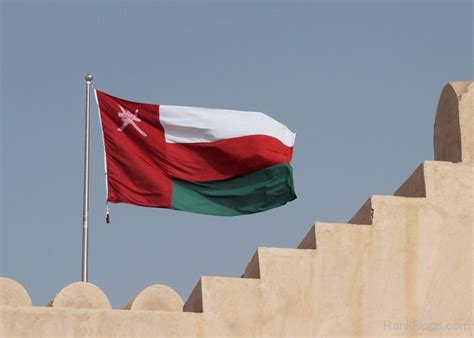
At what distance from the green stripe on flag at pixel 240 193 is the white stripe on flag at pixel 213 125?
A: 1.63 ft

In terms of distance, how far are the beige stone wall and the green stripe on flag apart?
1687 mm

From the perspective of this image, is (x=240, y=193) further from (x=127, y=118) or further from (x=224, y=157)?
(x=127, y=118)

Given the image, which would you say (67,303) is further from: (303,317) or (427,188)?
(427,188)

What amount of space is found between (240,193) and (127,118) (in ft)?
5.05

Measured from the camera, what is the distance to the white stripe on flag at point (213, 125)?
54.9ft

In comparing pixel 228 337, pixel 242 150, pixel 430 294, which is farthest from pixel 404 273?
pixel 242 150

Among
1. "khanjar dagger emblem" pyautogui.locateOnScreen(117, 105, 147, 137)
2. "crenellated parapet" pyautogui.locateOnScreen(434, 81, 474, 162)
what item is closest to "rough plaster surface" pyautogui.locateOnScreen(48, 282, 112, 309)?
"khanjar dagger emblem" pyautogui.locateOnScreen(117, 105, 147, 137)

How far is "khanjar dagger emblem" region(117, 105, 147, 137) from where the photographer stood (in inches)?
652

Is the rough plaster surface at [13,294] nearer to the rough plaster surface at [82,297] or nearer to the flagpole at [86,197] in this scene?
the rough plaster surface at [82,297]

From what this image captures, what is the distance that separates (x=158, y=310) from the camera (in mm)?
14078

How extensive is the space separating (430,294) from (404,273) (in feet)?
1.08

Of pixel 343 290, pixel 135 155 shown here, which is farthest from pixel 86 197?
pixel 343 290

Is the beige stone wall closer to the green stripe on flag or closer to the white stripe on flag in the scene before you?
the green stripe on flag

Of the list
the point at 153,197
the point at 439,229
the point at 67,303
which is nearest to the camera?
the point at 67,303
